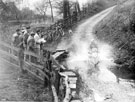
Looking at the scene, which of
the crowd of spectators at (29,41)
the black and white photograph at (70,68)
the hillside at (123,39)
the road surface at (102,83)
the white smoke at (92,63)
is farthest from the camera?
the hillside at (123,39)

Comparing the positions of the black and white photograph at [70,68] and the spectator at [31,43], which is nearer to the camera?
the black and white photograph at [70,68]

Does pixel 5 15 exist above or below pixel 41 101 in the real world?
above

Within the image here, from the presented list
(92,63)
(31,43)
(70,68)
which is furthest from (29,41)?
(92,63)

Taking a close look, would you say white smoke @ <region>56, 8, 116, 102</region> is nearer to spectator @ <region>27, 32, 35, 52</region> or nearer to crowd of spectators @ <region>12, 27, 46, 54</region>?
crowd of spectators @ <region>12, 27, 46, 54</region>

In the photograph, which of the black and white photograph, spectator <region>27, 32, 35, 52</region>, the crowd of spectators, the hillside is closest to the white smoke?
the black and white photograph

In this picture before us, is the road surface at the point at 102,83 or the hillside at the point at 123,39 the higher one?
the hillside at the point at 123,39

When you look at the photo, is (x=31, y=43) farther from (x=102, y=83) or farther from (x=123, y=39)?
(x=123, y=39)

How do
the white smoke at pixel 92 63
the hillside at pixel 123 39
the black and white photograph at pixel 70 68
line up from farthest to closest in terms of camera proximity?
the hillside at pixel 123 39, the white smoke at pixel 92 63, the black and white photograph at pixel 70 68

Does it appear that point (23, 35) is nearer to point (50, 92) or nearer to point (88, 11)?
point (50, 92)

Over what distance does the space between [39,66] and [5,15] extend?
15661 millimetres

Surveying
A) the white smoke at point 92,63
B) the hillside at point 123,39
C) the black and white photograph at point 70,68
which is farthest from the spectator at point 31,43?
the hillside at point 123,39

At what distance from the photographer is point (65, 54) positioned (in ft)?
44.7

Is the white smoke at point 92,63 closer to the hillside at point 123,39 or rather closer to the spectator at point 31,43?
the hillside at point 123,39

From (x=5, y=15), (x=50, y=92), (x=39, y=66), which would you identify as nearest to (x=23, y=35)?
(x=39, y=66)
